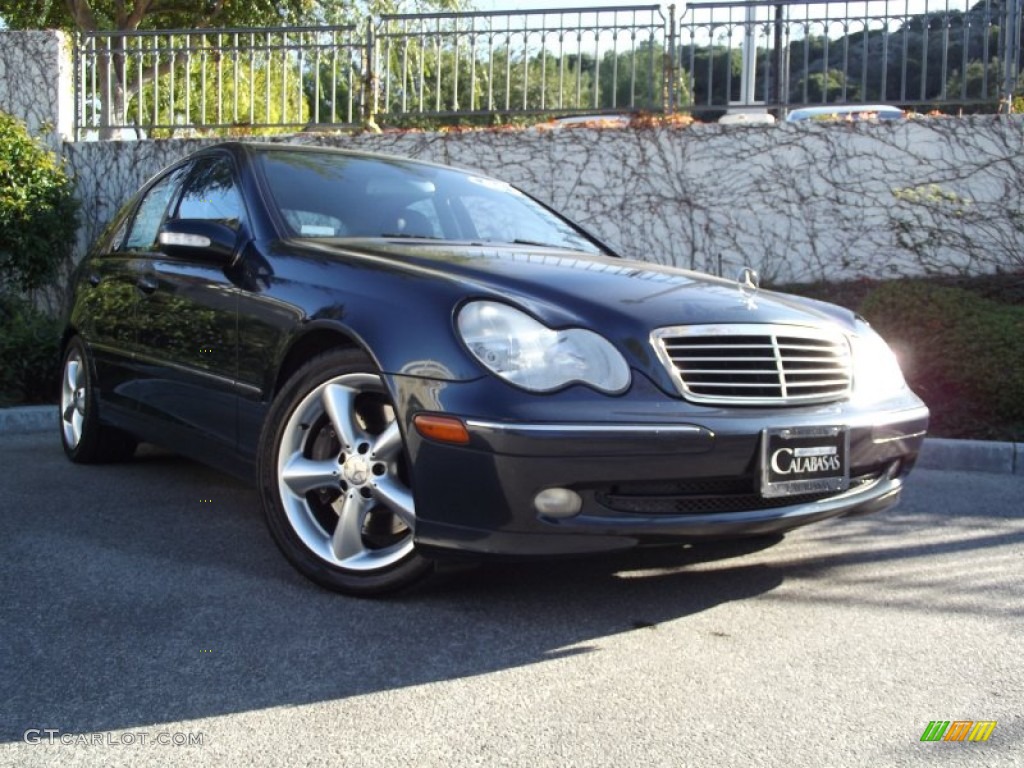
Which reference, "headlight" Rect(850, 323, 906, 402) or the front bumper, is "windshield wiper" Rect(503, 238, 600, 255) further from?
the front bumper

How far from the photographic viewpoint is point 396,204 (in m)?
4.40

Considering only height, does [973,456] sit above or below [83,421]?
below

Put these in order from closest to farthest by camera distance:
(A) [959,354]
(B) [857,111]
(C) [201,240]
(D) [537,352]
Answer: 1. (D) [537,352]
2. (C) [201,240]
3. (A) [959,354]
4. (B) [857,111]

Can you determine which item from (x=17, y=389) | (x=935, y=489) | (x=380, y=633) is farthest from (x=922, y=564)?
(x=17, y=389)

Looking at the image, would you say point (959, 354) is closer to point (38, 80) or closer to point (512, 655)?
point (512, 655)

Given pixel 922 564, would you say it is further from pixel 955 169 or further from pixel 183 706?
pixel 955 169

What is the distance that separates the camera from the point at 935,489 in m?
5.41

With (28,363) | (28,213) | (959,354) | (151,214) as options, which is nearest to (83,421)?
(151,214)

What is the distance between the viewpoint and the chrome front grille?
3.11 meters

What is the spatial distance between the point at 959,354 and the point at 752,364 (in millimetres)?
3846

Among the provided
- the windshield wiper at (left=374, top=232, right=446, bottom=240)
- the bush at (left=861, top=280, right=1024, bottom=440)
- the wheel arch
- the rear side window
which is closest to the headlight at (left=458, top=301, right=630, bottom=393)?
the wheel arch

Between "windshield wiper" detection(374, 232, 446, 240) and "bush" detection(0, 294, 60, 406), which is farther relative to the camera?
"bush" detection(0, 294, 60, 406)

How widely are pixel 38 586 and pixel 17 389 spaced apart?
174 inches

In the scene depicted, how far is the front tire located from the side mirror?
29.6 inches
